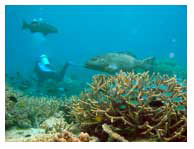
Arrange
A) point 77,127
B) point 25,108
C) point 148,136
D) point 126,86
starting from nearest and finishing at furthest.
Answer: point 148,136, point 126,86, point 77,127, point 25,108

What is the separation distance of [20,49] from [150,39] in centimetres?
5431

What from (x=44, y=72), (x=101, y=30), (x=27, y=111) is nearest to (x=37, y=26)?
(x=44, y=72)

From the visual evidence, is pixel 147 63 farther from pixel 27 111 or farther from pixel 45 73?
pixel 45 73

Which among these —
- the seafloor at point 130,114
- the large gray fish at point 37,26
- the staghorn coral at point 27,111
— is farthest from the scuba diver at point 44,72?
the seafloor at point 130,114

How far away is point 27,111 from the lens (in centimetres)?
565

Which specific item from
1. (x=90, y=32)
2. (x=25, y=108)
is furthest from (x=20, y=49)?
(x=25, y=108)

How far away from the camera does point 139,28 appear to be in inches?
4547

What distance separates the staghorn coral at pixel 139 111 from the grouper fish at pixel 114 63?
3362 millimetres

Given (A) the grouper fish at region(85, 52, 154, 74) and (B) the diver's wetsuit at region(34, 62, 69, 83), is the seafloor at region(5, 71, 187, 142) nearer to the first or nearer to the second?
(A) the grouper fish at region(85, 52, 154, 74)

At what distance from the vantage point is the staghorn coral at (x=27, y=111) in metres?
5.20
